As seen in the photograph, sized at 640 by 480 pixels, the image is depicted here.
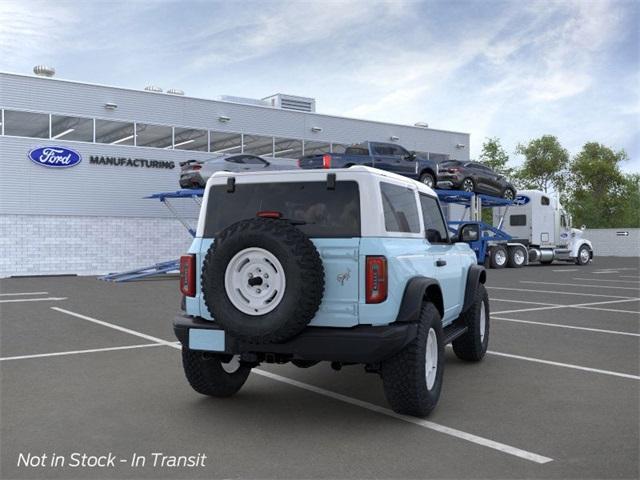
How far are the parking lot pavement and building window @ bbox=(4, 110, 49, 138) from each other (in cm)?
1810

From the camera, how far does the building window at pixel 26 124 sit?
81.6ft

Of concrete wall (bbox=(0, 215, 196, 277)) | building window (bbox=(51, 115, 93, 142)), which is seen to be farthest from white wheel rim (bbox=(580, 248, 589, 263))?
building window (bbox=(51, 115, 93, 142))

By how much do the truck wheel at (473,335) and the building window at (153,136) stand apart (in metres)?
23.0

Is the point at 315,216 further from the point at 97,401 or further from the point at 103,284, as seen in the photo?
the point at 103,284

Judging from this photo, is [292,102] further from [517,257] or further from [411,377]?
[411,377]

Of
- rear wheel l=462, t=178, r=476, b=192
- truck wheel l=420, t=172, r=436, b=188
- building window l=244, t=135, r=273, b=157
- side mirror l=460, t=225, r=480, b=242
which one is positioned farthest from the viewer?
building window l=244, t=135, r=273, b=157

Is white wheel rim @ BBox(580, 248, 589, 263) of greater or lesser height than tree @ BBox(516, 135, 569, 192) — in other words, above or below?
below

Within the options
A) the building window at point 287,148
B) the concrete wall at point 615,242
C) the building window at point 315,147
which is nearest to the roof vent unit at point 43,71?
the building window at point 287,148

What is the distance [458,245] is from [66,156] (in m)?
22.2

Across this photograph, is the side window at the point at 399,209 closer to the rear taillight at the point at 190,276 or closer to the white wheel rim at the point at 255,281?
the white wheel rim at the point at 255,281

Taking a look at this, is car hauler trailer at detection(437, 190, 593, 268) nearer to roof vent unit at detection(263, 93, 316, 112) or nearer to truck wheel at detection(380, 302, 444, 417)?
roof vent unit at detection(263, 93, 316, 112)

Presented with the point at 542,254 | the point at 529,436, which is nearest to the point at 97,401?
the point at 529,436

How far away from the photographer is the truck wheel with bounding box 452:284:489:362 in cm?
723

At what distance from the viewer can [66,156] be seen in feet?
85.1
